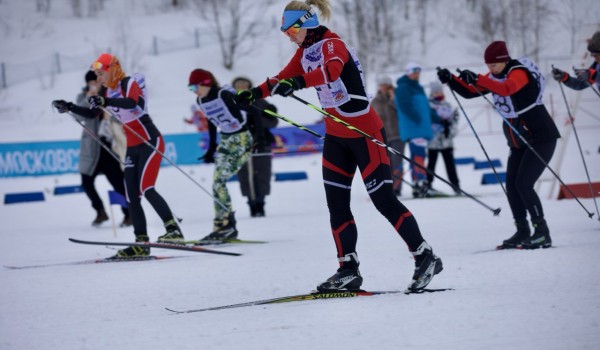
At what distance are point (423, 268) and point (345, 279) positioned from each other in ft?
1.65

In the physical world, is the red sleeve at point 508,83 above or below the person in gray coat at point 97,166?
above

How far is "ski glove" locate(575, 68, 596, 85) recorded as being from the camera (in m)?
8.11

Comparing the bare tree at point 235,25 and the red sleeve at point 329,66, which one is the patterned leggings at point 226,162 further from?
the bare tree at point 235,25

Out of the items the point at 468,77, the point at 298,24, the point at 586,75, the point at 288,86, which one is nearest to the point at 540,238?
the point at 586,75

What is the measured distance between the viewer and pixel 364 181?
219 inches

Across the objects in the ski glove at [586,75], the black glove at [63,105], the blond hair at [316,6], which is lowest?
the black glove at [63,105]

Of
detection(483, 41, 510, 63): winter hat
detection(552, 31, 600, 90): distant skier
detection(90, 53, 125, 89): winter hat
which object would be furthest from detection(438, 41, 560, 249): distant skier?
detection(90, 53, 125, 89): winter hat

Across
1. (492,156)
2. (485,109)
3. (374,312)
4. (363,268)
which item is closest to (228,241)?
(363,268)

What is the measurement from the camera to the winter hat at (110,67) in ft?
26.6

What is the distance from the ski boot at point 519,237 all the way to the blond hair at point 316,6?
2.96 m

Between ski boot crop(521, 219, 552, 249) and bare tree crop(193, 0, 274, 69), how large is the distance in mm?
32738

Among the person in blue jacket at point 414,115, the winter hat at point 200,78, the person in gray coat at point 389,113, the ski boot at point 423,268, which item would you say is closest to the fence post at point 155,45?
the person in gray coat at point 389,113

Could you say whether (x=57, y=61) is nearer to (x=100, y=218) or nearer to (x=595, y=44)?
(x=100, y=218)

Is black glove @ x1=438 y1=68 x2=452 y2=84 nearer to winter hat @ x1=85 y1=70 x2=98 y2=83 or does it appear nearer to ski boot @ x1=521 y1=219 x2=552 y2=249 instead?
ski boot @ x1=521 y1=219 x2=552 y2=249
